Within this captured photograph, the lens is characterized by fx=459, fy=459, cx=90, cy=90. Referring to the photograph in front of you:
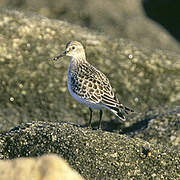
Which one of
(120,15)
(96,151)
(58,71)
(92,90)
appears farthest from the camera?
(120,15)

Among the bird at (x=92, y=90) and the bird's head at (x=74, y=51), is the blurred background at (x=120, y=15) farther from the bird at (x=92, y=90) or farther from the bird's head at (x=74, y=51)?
the bird at (x=92, y=90)

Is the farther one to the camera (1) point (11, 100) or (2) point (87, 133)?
(1) point (11, 100)

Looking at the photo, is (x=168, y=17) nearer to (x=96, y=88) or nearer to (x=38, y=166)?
(x=96, y=88)

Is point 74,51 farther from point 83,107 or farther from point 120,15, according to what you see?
point 120,15

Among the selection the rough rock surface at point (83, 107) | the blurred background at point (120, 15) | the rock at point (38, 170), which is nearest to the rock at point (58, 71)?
the rough rock surface at point (83, 107)

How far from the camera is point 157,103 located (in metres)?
16.1

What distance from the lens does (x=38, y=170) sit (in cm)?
561

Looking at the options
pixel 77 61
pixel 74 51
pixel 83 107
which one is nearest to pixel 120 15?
pixel 83 107

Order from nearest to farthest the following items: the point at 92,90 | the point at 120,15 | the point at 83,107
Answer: the point at 92,90
the point at 83,107
the point at 120,15

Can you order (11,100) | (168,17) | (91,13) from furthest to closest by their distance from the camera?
1. (168,17)
2. (91,13)
3. (11,100)

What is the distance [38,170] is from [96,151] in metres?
4.17

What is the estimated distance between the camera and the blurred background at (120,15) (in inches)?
1041

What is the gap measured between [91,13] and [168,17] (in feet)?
17.8

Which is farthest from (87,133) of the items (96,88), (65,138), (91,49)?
(91,49)
